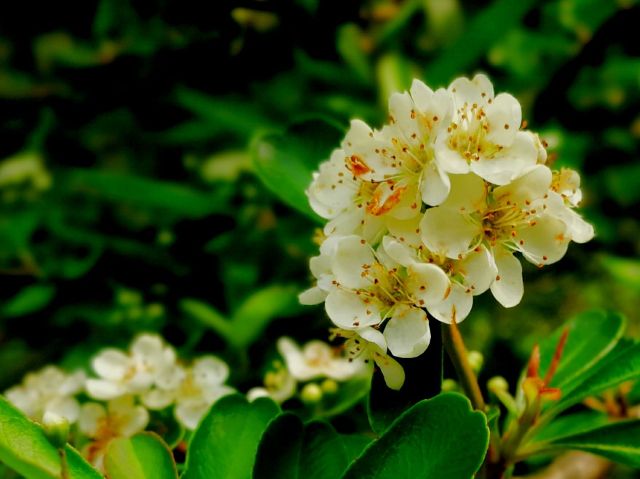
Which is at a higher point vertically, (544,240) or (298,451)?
(544,240)

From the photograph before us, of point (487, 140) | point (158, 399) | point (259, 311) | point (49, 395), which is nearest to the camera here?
point (487, 140)

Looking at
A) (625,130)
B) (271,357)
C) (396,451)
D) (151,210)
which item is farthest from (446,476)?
(625,130)

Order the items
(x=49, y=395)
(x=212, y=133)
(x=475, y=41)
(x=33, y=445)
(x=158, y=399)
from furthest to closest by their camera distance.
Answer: (x=212, y=133) < (x=475, y=41) < (x=49, y=395) < (x=158, y=399) < (x=33, y=445)

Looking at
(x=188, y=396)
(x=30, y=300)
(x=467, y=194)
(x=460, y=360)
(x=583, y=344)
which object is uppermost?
(x=467, y=194)

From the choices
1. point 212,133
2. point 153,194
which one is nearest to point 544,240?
point 153,194

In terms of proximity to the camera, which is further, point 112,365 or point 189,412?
point 112,365

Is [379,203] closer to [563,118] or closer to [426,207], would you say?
[426,207]

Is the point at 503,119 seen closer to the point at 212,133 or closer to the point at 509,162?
the point at 509,162
